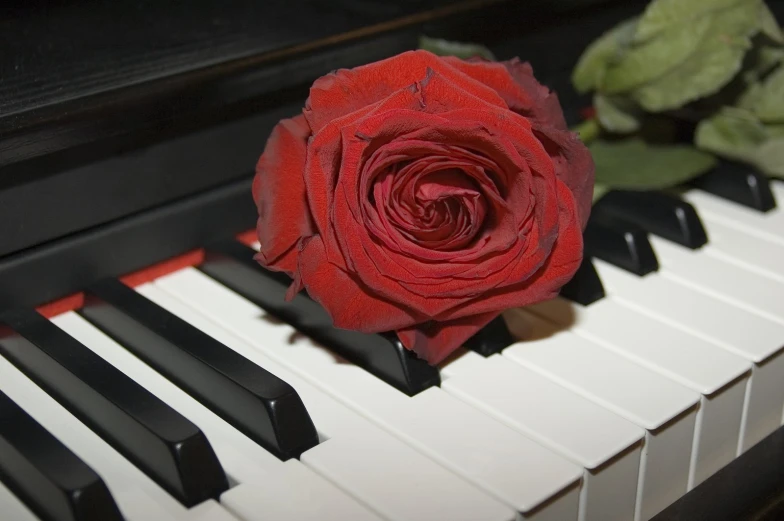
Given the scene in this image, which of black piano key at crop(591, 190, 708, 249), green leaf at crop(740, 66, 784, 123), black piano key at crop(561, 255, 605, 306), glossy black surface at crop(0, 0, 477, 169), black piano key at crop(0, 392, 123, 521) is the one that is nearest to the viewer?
black piano key at crop(0, 392, 123, 521)

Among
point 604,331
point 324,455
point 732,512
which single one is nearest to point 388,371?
point 324,455

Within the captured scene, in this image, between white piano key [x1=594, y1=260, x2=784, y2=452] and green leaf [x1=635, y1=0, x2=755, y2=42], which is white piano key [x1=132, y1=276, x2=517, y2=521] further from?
green leaf [x1=635, y1=0, x2=755, y2=42]

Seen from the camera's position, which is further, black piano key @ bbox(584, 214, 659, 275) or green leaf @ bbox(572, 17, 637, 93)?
green leaf @ bbox(572, 17, 637, 93)

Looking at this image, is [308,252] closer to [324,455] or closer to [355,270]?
[355,270]

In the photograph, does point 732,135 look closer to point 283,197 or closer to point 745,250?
point 745,250

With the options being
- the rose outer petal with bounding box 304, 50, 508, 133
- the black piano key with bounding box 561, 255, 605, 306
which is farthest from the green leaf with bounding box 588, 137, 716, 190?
the rose outer petal with bounding box 304, 50, 508, 133

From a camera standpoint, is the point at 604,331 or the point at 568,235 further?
the point at 604,331

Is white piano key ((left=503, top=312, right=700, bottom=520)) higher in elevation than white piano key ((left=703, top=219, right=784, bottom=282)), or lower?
lower
